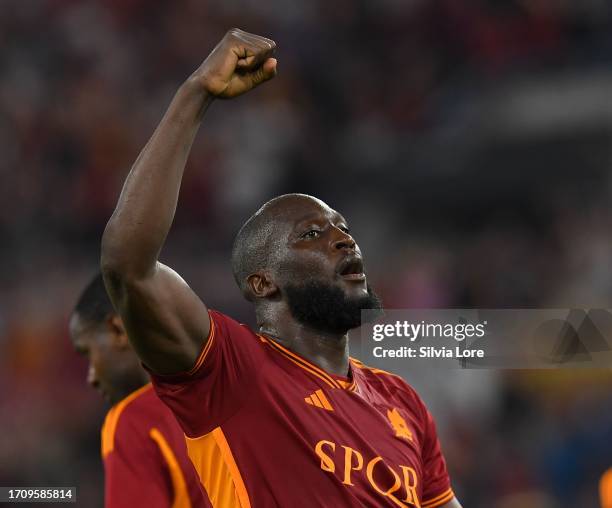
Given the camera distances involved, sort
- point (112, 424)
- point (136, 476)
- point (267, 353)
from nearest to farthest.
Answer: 1. point (267, 353)
2. point (136, 476)
3. point (112, 424)

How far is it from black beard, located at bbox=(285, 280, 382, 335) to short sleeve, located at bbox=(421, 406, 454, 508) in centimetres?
48

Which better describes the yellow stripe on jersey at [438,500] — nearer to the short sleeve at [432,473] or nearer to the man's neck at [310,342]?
the short sleeve at [432,473]

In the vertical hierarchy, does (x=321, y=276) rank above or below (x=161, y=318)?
below

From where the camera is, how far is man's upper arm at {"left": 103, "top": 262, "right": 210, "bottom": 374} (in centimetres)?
248

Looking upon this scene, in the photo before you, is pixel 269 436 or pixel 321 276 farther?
pixel 321 276

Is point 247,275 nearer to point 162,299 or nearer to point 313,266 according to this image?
point 313,266

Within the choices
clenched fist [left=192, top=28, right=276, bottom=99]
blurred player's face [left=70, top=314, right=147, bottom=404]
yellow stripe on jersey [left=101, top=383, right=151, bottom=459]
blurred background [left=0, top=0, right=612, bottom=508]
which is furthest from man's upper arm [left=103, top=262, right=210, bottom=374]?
blurred background [left=0, top=0, right=612, bottom=508]

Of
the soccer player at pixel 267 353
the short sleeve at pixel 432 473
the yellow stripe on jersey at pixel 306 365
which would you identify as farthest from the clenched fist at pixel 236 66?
the short sleeve at pixel 432 473

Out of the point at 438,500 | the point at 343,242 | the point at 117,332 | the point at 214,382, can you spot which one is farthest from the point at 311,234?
the point at 117,332

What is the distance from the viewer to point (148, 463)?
3541mm

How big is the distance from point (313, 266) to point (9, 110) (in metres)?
7.73

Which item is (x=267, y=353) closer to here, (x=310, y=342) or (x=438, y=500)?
(x=310, y=342)

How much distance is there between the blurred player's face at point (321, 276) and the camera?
120 inches

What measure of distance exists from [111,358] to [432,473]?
4.37 feet
